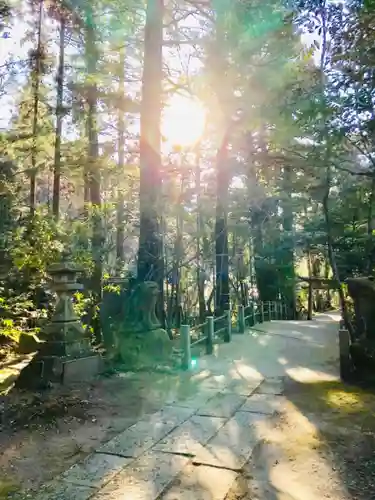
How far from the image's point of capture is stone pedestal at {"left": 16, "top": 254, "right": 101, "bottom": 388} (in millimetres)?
5984

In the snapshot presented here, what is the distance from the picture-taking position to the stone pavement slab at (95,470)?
10.3ft

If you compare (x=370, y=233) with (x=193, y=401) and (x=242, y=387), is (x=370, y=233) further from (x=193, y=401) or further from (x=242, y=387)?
(x=193, y=401)

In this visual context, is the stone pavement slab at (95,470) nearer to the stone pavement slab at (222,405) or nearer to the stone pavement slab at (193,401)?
the stone pavement slab at (222,405)

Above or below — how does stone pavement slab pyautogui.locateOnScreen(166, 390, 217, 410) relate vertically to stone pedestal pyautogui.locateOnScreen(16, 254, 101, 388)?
below

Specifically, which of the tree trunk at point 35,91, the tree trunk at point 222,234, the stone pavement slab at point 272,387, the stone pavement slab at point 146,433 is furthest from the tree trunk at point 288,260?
the stone pavement slab at point 146,433

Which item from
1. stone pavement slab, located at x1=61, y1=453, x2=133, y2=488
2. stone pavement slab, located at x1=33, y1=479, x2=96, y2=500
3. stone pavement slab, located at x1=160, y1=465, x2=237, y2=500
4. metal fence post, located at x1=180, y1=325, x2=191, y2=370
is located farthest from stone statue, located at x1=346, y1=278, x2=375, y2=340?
stone pavement slab, located at x1=33, y1=479, x2=96, y2=500

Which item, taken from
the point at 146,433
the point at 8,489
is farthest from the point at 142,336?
the point at 8,489

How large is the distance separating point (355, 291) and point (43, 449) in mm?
4727

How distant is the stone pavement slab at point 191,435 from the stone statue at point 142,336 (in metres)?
2.82

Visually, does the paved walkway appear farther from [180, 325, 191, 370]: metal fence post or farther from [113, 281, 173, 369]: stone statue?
[113, 281, 173, 369]: stone statue

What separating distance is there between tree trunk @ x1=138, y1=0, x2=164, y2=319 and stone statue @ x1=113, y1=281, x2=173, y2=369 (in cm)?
72

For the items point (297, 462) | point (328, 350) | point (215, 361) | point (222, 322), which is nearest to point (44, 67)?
point (222, 322)

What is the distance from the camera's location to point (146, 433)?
4109 mm

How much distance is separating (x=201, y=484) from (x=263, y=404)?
219 cm
